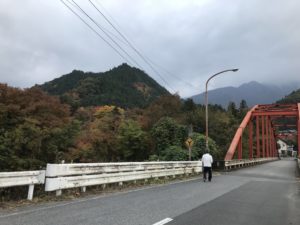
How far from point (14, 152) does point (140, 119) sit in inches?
1162

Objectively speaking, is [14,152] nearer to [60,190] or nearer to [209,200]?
[60,190]

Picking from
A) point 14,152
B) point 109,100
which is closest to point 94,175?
point 14,152

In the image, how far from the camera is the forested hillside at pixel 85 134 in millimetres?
24266

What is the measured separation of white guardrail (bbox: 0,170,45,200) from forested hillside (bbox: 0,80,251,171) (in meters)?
11.3

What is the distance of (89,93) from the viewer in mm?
95188

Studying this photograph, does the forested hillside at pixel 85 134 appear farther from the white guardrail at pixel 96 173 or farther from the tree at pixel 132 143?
the white guardrail at pixel 96 173

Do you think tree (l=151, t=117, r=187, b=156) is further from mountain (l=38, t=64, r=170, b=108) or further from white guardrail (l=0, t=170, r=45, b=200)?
mountain (l=38, t=64, r=170, b=108)

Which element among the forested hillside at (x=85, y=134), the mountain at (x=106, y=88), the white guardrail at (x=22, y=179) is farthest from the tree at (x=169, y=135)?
the mountain at (x=106, y=88)

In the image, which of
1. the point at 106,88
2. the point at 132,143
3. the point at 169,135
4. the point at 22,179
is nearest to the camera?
the point at 22,179

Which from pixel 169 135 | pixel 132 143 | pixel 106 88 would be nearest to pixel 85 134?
pixel 132 143

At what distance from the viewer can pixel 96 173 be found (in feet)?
42.2

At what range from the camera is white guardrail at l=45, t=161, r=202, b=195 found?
1047 centimetres

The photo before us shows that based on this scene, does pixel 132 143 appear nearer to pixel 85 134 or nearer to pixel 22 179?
pixel 85 134

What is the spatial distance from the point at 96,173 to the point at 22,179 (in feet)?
12.1
